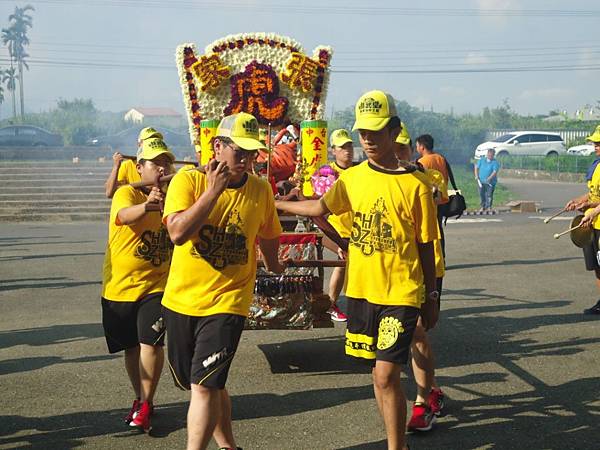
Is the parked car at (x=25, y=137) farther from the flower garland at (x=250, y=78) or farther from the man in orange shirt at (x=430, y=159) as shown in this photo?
the man in orange shirt at (x=430, y=159)

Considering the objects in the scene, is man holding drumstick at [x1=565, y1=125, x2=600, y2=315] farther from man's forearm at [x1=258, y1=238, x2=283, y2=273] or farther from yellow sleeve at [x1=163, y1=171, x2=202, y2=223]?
yellow sleeve at [x1=163, y1=171, x2=202, y2=223]

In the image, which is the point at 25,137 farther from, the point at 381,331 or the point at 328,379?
the point at 381,331

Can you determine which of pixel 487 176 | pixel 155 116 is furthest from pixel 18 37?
pixel 487 176

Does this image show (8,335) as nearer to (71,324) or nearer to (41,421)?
(71,324)

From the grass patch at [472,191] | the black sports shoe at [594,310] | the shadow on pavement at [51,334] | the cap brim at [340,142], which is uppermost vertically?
the cap brim at [340,142]

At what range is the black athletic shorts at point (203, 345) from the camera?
4508mm

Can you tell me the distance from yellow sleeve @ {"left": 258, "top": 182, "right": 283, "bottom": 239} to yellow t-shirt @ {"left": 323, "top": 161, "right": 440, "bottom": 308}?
46cm

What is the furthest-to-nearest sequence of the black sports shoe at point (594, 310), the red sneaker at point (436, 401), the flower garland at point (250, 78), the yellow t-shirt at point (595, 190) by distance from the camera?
the black sports shoe at point (594, 310) → the yellow t-shirt at point (595, 190) → the flower garland at point (250, 78) → the red sneaker at point (436, 401)

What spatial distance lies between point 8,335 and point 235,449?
471 cm

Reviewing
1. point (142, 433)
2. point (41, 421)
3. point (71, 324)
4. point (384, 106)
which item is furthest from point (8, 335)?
point (384, 106)

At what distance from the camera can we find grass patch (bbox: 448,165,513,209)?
28422mm

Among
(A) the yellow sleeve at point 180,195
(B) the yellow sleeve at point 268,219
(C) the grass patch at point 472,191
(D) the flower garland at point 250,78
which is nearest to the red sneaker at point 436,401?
(B) the yellow sleeve at point 268,219

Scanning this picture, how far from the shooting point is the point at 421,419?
5.72m

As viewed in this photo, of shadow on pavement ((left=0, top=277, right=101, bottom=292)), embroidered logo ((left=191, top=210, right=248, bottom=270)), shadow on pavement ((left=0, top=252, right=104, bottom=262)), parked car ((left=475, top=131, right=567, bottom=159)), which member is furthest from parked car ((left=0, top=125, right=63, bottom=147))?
embroidered logo ((left=191, top=210, right=248, bottom=270))
